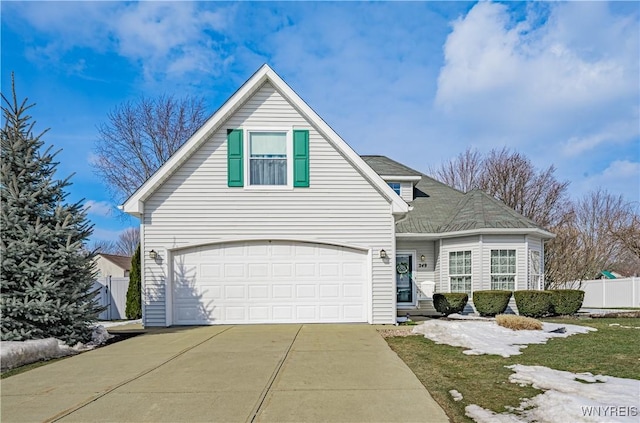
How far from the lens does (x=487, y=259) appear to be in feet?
45.1

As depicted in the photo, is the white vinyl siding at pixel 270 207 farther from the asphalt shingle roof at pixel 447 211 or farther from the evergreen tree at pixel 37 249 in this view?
the asphalt shingle roof at pixel 447 211

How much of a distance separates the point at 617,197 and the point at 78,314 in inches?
1423

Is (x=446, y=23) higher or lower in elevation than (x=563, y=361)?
higher

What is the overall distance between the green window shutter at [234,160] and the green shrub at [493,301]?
8259 millimetres

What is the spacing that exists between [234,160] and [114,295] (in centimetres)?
899

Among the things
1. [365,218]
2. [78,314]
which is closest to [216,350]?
[78,314]

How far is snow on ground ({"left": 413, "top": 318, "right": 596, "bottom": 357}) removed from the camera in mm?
7539

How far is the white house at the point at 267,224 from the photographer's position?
11070 millimetres

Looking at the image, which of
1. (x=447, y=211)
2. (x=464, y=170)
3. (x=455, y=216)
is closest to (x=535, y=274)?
(x=455, y=216)

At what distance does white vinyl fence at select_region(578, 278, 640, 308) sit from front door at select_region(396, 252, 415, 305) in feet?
37.8

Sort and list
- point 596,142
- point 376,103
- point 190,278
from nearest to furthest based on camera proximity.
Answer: point 190,278, point 376,103, point 596,142

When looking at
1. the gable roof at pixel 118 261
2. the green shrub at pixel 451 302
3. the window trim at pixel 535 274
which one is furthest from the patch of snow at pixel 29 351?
the gable roof at pixel 118 261

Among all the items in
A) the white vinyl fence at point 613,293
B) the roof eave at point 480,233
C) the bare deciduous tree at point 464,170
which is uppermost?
the bare deciduous tree at point 464,170

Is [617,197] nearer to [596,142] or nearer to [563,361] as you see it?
[596,142]
